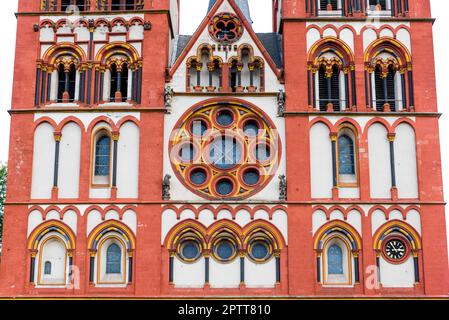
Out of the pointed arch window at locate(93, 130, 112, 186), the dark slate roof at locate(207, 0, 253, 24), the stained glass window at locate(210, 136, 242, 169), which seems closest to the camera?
the pointed arch window at locate(93, 130, 112, 186)

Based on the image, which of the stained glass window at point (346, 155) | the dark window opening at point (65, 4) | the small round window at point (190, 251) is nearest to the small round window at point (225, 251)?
the small round window at point (190, 251)

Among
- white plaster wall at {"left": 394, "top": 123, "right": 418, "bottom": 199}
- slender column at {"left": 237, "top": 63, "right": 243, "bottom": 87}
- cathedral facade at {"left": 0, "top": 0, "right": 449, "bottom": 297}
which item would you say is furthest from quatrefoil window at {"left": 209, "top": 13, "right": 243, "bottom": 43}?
white plaster wall at {"left": 394, "top": 123, "right": 418, "bottom": 199}

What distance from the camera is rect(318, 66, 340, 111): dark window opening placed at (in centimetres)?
4097

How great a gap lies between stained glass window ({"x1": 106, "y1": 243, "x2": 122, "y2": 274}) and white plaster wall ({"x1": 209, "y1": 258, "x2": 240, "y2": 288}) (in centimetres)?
415

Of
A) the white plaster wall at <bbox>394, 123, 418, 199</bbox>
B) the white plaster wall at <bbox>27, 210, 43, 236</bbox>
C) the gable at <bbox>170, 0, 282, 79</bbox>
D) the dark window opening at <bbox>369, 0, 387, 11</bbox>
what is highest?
the dark window opening at <bbox>369, 0, 387, 11</bbox>

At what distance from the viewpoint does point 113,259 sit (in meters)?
39.0

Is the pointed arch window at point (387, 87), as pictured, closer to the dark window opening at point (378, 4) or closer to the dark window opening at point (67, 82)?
the dark window opening at point (378, 4)

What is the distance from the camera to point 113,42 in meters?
41.6

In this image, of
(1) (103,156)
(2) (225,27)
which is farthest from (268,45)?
(1) (103,156)

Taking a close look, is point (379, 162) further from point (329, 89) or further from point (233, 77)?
point (233, 77)

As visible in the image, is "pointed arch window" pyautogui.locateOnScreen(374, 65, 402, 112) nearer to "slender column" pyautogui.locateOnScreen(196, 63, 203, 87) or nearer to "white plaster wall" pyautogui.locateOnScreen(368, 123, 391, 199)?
"white plaster wall" pyautogui.locateOnScreen(368, 123, 391, 199)

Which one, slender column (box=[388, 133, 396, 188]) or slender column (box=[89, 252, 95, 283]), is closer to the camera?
slender column (box=[89, 252, 95, 283])
